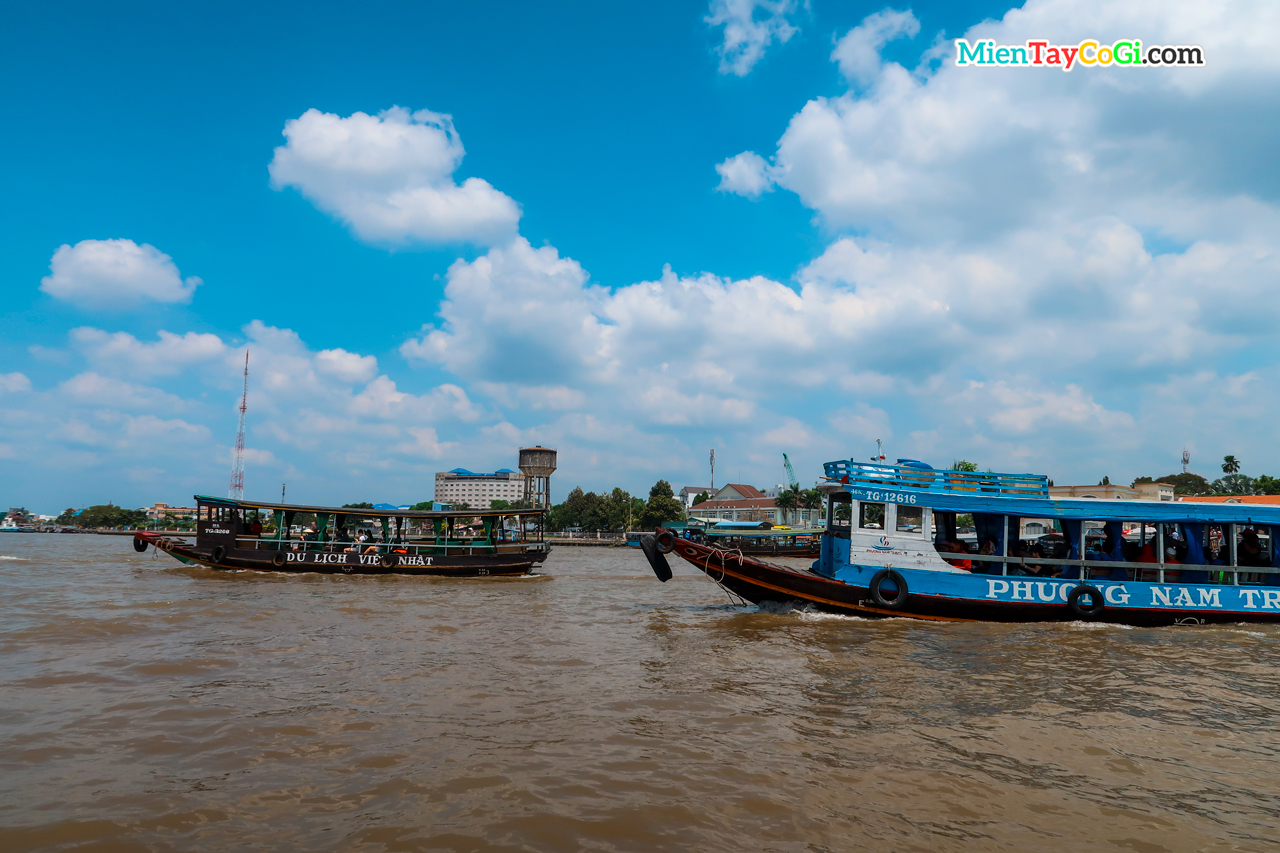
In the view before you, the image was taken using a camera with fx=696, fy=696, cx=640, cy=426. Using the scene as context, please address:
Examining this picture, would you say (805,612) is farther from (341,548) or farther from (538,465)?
(538,465)

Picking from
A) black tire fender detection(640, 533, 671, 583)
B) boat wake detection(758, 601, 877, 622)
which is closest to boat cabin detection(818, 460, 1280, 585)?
boat wake detection(758, 601, 877, 622)

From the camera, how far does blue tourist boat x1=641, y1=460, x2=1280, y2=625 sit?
1285cm

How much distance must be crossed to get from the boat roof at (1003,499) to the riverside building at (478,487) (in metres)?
176

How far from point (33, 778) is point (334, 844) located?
2.70 metres

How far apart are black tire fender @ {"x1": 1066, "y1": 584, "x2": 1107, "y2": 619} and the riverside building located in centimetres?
17706

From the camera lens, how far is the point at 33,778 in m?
4.88

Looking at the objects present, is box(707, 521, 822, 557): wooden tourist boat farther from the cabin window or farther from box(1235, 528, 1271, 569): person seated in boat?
the cabin window

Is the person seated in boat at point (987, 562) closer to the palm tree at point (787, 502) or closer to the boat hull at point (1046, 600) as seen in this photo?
the boat hull at point (1046, 600)

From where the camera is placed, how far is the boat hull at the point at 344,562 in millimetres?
25109

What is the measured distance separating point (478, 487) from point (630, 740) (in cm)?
18731

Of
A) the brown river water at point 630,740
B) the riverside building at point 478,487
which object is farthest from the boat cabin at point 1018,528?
the riverside building at point 478,487

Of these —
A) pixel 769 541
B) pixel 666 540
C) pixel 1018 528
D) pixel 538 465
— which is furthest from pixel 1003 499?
pixel 538 465

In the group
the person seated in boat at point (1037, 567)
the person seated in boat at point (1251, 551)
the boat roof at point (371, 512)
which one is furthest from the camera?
the boat roof at point (371, 512)

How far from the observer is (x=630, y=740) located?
5949 millimetres
